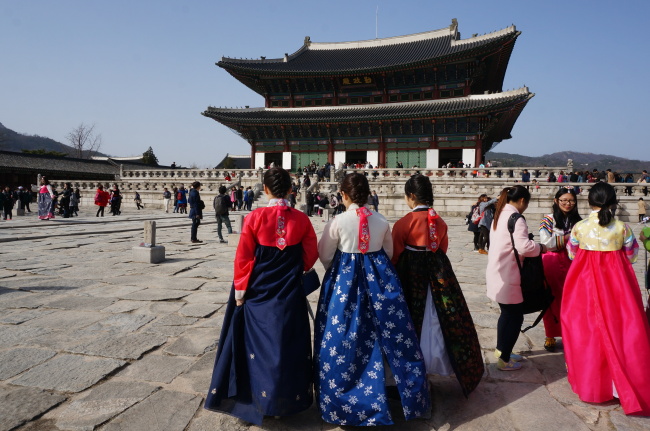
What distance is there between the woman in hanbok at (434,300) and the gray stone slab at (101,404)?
77.3 inches

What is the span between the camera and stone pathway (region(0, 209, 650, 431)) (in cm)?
235

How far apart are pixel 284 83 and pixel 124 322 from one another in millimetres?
27998

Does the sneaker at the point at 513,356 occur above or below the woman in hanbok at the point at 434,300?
below

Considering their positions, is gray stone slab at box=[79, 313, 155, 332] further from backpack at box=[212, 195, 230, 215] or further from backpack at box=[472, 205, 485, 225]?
backpack at box=[472, 205, 485, 225]

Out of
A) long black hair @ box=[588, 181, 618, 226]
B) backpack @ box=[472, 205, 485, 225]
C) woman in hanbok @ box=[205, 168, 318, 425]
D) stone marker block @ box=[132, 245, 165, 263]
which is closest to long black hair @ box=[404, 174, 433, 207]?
woman in hanbok @ box=[205, 168, 318, 425]

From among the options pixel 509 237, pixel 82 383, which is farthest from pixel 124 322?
pixel 509 237

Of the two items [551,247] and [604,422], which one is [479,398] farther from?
[551,247]

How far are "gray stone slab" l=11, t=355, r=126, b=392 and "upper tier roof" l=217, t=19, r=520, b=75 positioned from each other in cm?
2563

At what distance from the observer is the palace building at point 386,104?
24031 mm

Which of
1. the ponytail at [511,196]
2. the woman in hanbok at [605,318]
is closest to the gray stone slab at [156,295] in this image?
the ponytail at [511,196]

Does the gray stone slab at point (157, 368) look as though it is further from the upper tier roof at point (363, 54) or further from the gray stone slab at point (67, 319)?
the upper tier roof at point (363, 54)

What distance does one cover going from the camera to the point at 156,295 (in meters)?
A: 4.98

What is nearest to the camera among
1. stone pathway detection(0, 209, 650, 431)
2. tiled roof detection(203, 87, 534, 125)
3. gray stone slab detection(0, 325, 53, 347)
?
stone pathway detection(0, 209, 650, 431)

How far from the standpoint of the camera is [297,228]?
2.44m
